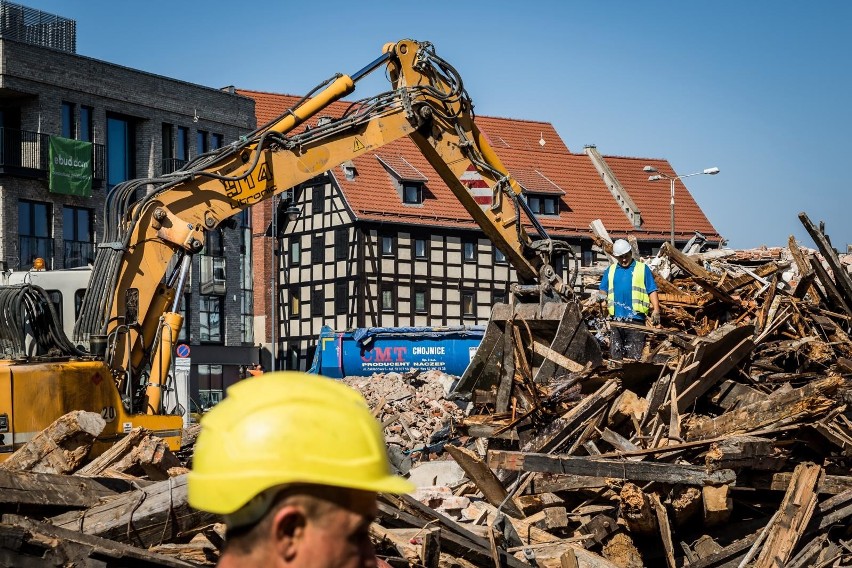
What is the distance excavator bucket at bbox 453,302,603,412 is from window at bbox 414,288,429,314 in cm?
3209

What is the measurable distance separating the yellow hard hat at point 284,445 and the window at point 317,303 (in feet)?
148

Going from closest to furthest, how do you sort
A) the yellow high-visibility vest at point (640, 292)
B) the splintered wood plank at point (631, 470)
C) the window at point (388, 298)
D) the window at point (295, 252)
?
the splintered wood plank at point (631, 470), the yellow high-visibility vest at point (640, 292), the window at point (388, 298), the window at point (295, 252)

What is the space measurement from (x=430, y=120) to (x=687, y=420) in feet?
19.1

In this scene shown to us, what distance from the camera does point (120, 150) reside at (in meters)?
44.1

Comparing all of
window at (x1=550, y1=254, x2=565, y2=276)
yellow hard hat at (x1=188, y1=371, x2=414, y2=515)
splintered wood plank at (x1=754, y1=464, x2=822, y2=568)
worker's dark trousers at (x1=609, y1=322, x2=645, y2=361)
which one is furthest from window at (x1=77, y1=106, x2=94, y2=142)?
yellow hard hat at (x1=188, y1=371, x2=414, y2=515)

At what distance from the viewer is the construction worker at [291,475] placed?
74.1 inches

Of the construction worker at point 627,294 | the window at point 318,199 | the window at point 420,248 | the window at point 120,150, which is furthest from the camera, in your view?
the window at point 318,199

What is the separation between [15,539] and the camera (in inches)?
256

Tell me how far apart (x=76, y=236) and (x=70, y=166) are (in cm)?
240

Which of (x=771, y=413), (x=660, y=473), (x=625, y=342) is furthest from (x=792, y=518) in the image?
(x=625, y=342)

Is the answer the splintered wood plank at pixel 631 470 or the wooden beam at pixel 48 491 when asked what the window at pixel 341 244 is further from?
the wooden beam at pixel 48 491

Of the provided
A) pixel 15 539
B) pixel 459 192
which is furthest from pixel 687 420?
pixel 15 539

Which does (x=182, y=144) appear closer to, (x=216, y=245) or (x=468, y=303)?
(x=216, y=245)

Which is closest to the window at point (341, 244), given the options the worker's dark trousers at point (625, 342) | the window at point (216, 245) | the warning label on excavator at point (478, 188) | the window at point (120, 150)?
the window at point (216, 245)
